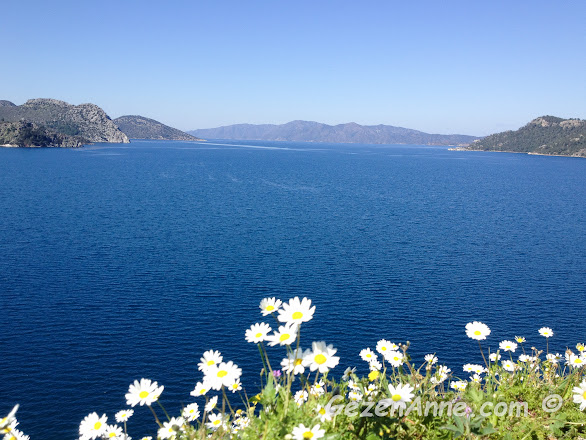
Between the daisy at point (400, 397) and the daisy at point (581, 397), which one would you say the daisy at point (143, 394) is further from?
the daisy at point (581, 397)

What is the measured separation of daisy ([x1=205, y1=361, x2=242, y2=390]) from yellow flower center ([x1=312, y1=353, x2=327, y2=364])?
1079mm

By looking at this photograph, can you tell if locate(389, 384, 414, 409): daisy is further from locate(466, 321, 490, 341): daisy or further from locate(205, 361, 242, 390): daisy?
locate(466, 321, 490, 341): daisy

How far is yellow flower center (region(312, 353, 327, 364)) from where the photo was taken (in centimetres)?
371

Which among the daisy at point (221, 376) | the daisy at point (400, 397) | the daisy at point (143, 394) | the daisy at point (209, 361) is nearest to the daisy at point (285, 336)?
the daisy at point (221, 376)

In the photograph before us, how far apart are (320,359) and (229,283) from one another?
42141 millimetres

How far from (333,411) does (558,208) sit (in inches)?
4306

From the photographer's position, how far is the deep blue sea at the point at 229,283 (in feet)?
103

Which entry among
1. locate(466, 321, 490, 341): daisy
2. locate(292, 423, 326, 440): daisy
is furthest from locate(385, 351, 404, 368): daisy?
locate(292, 423, 326, 440): daisy

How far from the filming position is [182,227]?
2648 inches

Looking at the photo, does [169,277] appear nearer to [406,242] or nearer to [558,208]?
[406,242]

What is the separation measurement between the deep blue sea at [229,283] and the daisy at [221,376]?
1390 cm

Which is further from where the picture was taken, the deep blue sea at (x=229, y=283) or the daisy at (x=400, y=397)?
the deep blue sea at (x=229, y=283)

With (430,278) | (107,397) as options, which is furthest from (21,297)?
(430,278)

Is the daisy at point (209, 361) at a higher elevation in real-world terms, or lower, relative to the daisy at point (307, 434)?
lower
